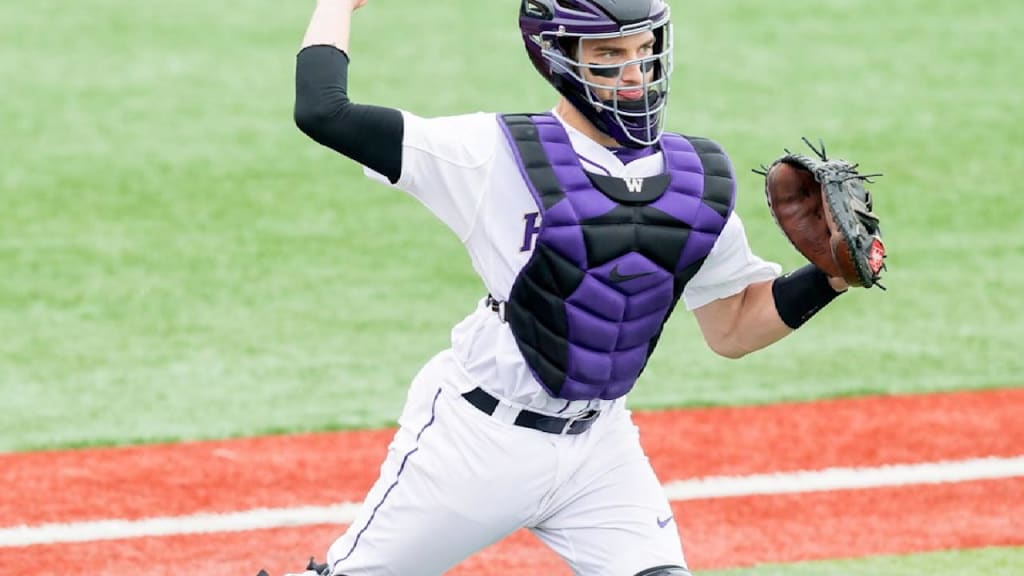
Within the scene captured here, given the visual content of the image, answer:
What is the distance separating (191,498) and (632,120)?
308 centimetres

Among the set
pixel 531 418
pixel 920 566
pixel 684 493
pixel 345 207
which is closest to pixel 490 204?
pixel 531 418

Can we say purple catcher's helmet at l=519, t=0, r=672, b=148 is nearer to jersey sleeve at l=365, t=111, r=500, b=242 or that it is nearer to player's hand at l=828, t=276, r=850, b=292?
jersey sleeve at l=365, t=111, r=500, b=242

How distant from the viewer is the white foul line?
21.5 ft

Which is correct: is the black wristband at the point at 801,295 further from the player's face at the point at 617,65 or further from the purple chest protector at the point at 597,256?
the player's face at the point at 617,65

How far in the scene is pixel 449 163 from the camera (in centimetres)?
456

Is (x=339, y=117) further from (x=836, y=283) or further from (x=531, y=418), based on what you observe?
(x=836, y=283)

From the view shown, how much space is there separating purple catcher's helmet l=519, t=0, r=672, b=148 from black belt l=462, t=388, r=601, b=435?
0.75 metres

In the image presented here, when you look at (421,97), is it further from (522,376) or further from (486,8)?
(522,376)

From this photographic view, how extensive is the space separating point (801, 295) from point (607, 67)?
0.84 meters

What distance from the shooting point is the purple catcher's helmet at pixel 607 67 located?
458cm

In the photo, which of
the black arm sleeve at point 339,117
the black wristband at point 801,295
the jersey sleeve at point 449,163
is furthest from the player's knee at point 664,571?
the black arm sleeve at point 339,117

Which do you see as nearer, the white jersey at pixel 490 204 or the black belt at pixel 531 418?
the white jersey at pixel 490 204

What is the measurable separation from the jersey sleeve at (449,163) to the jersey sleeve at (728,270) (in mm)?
669

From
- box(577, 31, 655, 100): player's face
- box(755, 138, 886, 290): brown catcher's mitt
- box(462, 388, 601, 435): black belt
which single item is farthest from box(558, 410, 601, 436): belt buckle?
box(577, 31, 655, 100): player's face
